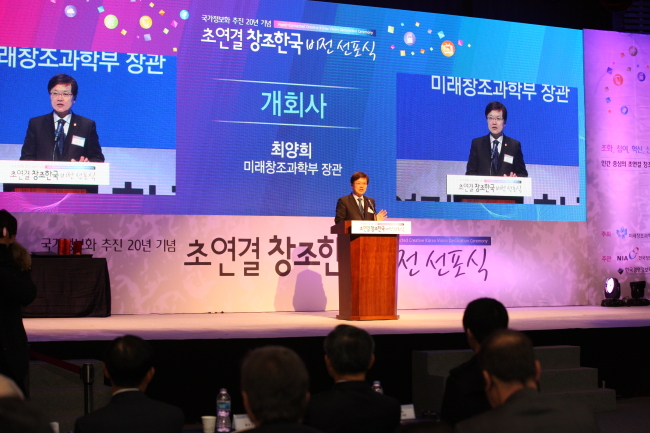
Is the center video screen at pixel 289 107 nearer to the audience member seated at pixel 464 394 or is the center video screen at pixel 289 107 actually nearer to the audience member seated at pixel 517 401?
the audience member seated at pixel 464 394

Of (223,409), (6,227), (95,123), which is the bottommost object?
(223,409)

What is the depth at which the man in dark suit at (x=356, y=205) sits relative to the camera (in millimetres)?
5832

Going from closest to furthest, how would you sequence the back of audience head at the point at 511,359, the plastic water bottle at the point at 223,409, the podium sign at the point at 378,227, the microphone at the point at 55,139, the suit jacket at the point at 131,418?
1. the back of audience head at the point at 511,359
2. the suit jacket at the point at 131,418
3. the plastic water bottle at the point at 223,409
4. the podium sign at the point at 378,227
5. the microphone at the point at 55,139

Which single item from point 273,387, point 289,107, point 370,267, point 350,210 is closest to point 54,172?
point 289,107

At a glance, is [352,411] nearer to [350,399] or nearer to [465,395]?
[350,399]

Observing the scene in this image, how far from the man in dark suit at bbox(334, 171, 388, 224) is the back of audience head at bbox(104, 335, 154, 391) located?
3.86 m

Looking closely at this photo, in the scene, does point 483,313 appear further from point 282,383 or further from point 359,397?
point 282,383

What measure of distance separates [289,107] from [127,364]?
213 inches

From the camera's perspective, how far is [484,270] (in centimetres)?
795

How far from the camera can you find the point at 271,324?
554 centimetres

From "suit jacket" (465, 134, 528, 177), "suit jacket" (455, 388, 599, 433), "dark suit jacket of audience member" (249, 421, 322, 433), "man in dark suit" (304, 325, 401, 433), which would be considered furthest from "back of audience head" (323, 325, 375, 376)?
"suit jacket" (465, 134, 528, 177)

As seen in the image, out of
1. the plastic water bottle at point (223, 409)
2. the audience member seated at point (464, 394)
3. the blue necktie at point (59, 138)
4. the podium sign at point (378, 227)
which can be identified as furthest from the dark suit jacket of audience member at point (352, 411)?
the blue necktie at point (59, 138)

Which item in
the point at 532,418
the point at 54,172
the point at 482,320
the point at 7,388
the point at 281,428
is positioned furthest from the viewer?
the point at 54,172

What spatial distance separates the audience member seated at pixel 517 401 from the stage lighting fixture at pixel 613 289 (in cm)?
686
